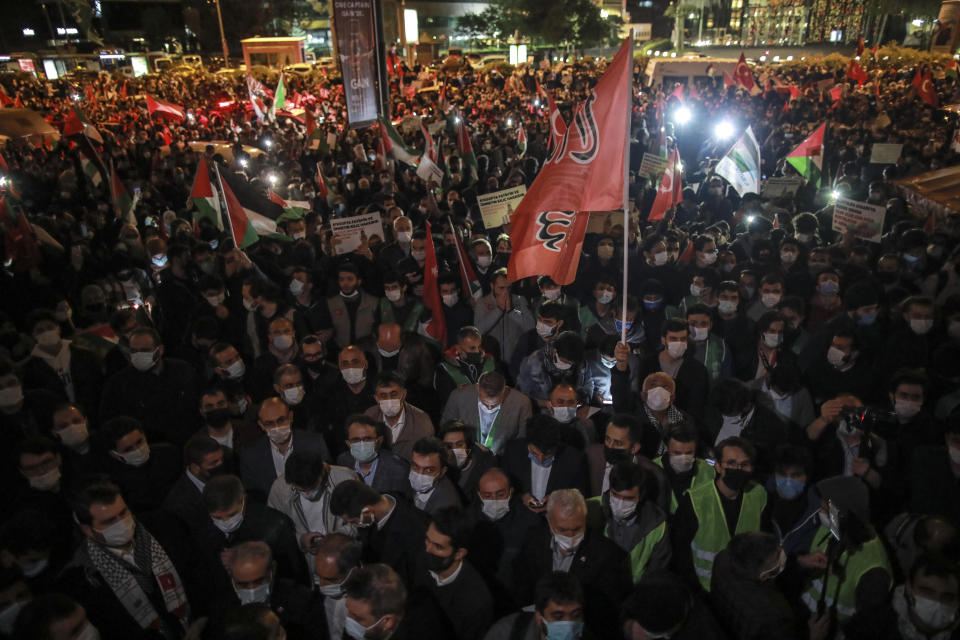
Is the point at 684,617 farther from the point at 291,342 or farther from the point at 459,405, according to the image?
the point at 291,342

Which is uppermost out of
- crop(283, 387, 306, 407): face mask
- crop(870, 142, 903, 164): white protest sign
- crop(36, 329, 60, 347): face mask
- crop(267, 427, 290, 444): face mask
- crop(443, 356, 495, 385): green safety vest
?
crop(870, 142, 903, 164): white protest sign

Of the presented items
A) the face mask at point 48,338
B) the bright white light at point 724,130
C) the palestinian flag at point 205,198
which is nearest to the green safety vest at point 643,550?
the face mask at point 48,338

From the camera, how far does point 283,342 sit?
5.54 m

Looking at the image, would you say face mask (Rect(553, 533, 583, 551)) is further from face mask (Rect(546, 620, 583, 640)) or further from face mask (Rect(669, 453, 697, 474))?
face mask (Rect(669, 453, 697, 474))

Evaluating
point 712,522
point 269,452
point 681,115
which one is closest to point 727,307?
point 712,522

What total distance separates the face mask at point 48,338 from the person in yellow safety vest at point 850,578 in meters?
5.89

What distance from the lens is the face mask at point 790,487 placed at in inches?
145

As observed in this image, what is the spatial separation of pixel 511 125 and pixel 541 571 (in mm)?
17915

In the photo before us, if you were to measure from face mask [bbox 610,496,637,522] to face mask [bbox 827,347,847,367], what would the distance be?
2.50 m

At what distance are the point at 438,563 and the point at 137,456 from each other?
2258 mm

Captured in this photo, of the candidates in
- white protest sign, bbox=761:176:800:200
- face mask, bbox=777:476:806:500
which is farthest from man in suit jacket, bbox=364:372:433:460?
white protest sign, bbox=761:176:800:200

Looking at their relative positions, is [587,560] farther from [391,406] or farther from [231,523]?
[231,523]

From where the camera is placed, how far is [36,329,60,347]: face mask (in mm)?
5391

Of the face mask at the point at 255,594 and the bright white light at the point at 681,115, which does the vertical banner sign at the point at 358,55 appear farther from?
the face mask at the point at 255,594
